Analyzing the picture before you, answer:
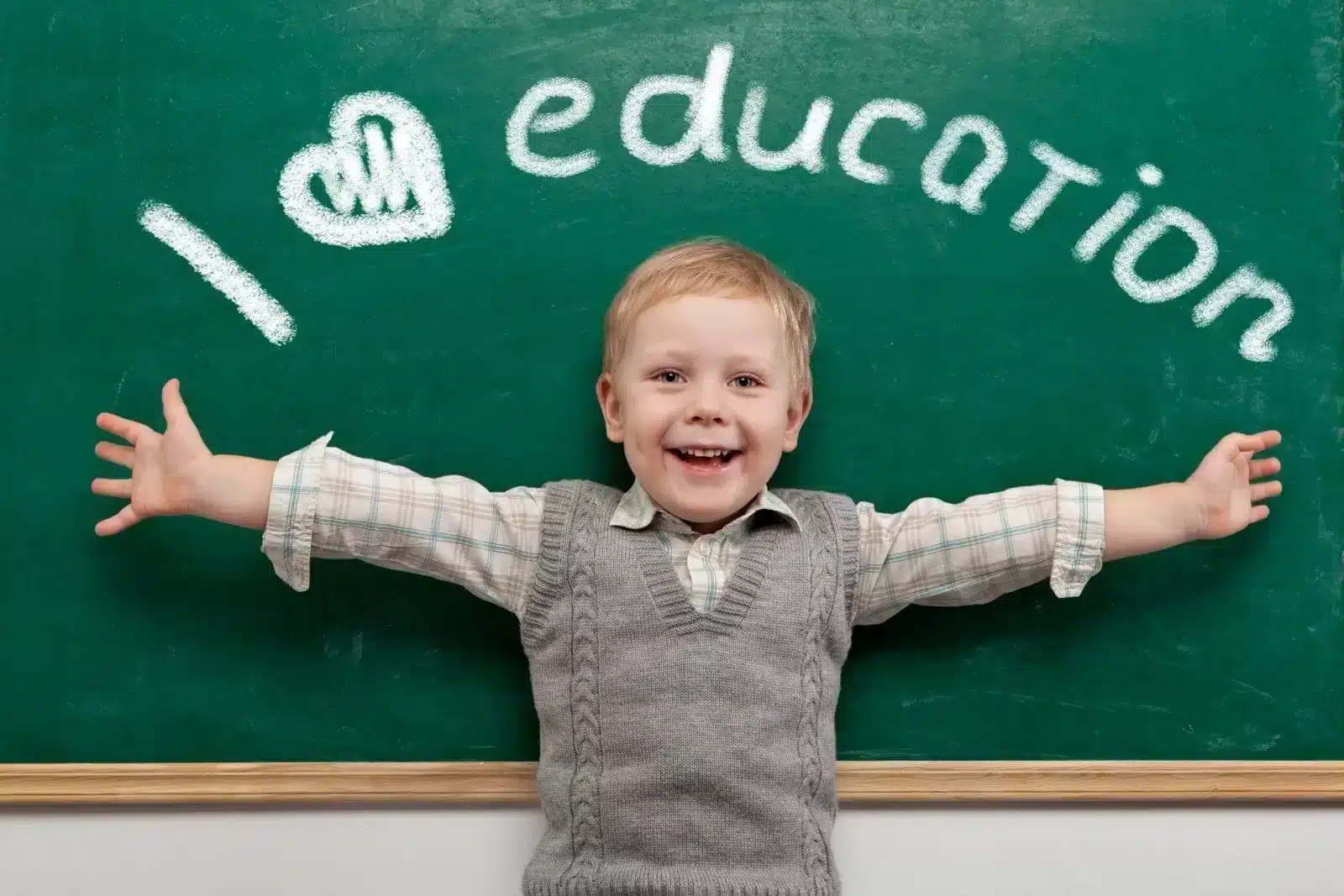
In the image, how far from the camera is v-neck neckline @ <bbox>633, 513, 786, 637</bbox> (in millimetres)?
1074

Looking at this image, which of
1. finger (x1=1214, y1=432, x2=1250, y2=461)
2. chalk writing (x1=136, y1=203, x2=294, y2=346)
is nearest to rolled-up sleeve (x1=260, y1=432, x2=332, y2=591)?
chalk writing (x1=136, y1=203, x2=294, y2=346)

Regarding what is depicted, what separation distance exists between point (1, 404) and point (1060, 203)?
3.79ft

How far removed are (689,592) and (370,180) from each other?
0.56 metres

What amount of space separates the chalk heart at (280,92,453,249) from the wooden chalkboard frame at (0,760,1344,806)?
568 millimetres

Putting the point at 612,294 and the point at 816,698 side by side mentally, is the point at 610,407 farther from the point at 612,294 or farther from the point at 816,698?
the point at 816,698

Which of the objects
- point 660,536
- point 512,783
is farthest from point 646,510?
point 512,783

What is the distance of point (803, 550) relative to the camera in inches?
44.3

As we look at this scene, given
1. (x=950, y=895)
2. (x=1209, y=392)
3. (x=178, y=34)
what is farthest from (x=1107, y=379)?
(x=178, y=34)

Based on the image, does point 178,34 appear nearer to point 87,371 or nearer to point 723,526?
point 87,371

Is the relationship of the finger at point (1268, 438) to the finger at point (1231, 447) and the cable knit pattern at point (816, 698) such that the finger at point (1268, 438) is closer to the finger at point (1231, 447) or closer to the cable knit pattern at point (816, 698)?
the finger at point (1231, 447)

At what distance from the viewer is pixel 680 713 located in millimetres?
1060

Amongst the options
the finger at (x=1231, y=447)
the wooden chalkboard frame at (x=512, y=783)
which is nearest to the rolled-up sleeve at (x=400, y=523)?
the wooden chalkboard frame at (x=512, y=783)

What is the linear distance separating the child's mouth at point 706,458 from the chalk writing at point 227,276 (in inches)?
17.8

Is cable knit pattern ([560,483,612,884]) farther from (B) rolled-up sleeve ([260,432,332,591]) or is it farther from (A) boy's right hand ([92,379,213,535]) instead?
(A) boy's right hand ([92,379,213,535])
